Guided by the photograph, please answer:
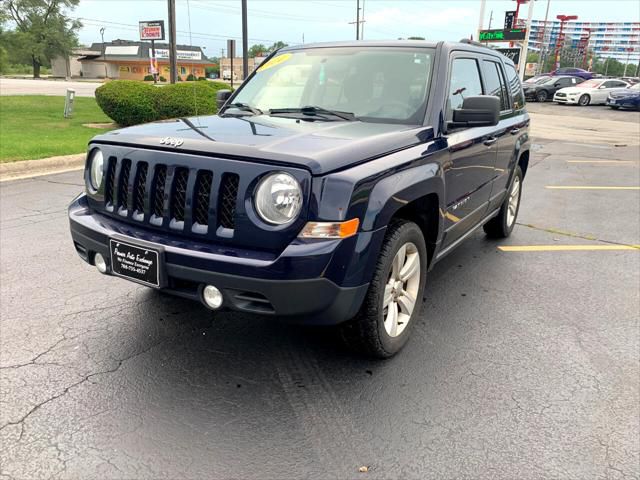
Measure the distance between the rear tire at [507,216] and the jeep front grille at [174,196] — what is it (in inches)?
147

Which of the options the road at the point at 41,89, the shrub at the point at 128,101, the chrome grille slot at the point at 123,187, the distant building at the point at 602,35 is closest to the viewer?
the chrome grille slot at the point at 123,187

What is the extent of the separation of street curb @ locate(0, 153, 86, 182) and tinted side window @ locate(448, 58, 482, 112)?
23.2 feet

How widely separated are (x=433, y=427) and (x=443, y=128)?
1890 mm

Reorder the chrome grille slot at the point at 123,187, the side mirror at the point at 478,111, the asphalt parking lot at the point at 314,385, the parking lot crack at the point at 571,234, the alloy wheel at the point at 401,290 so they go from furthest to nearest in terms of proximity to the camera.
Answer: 1. the parking lot crack at the point at 571,234
2. the side mirror at the point at 478,111
3. the alloy wheel at the point at 401,290
4. the chrome grille slot at the point at 123,187
5. the asphalt parking lot at the point at 314,385

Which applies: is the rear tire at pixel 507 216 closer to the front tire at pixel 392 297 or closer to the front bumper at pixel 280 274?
the front tire at pixel 392 297

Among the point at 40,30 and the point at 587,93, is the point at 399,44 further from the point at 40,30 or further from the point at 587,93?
the point at 40,30

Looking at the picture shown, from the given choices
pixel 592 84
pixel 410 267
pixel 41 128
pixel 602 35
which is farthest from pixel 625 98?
pixel 602 35

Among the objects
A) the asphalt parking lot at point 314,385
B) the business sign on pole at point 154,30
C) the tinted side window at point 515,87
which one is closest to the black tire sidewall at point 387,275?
the asphalt parking lot at point 314,385

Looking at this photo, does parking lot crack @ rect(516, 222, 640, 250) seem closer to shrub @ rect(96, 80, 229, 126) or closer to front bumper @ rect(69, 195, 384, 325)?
front bumper @ rect(69, 195, 384, 325)

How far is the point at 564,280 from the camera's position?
15.6 feet

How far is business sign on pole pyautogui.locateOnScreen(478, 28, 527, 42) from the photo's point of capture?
27.9 meters

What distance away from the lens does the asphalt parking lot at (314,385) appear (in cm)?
241

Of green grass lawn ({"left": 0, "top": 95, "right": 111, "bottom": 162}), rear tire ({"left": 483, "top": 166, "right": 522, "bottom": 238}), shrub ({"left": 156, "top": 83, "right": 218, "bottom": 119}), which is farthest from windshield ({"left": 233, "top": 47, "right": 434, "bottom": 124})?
shrub ({"left": 156, "top": 83, "right": 218, "bottom": 119})

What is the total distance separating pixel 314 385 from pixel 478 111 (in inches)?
78.8
